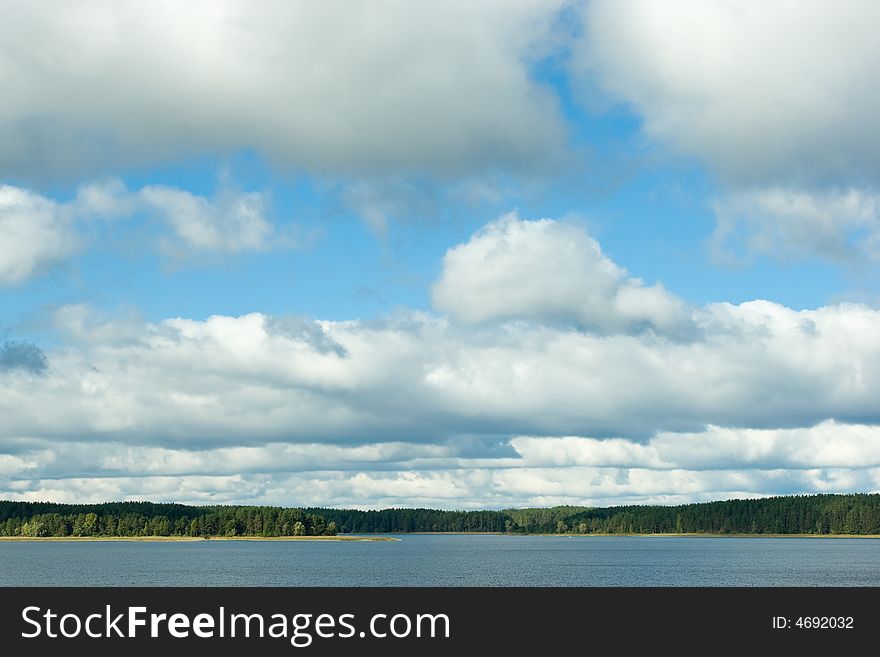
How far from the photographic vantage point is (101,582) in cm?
15238
